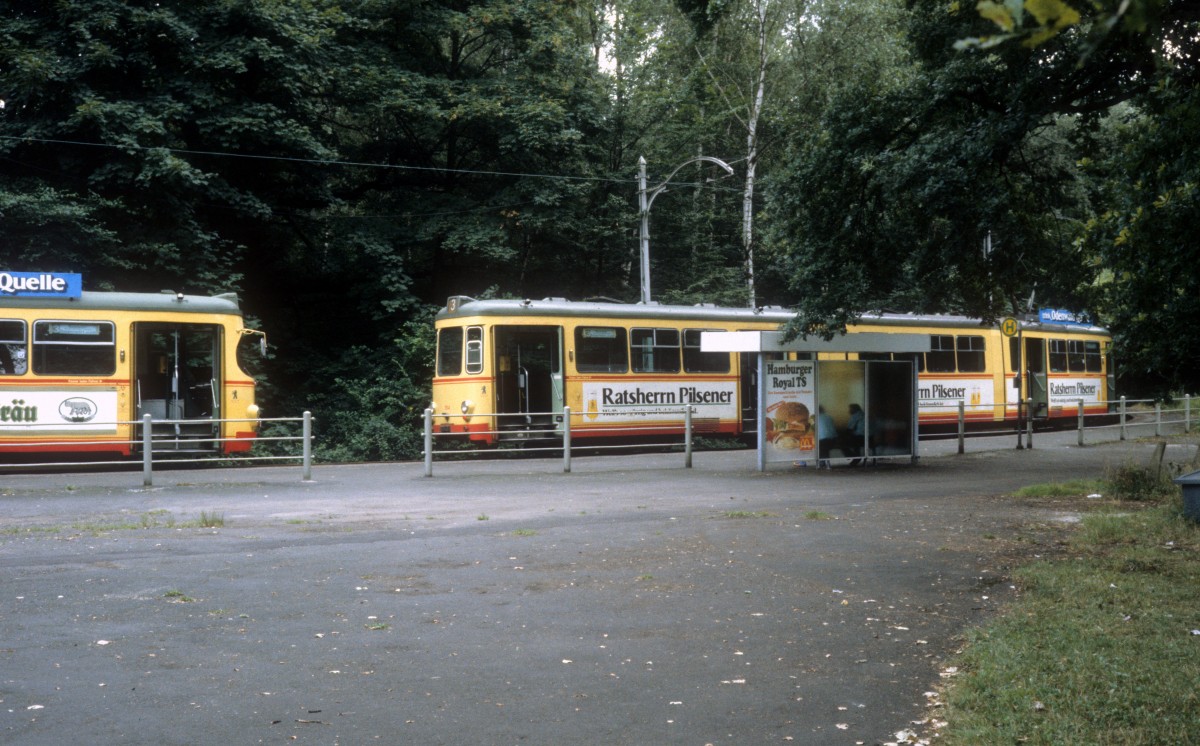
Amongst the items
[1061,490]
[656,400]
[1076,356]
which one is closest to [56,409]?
[656,400]

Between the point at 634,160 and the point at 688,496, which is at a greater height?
the point at 634,160

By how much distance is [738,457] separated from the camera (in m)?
24.8

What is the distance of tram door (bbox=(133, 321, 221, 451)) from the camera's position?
23.0 meters

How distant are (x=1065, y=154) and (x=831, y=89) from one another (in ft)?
A: 42.8

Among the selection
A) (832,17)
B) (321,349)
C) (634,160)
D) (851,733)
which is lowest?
(851,733)

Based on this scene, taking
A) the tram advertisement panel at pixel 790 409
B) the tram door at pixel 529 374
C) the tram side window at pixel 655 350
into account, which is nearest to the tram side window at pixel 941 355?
the tram side window at pixel 655 350

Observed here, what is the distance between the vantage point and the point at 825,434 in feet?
69.7

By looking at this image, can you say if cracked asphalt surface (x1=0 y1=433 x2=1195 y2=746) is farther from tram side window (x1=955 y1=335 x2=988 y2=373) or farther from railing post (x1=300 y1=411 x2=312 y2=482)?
tram side window (x1=955 y1=335 x2=988 y2=373)

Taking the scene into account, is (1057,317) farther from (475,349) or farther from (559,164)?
(475,349)

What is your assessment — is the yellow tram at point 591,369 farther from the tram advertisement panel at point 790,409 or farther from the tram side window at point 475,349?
the tram advertisement panel at point 790,409

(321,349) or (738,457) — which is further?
(321,349)

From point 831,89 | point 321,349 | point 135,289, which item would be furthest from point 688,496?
point 321,349

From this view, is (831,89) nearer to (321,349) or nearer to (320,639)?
(320,639)

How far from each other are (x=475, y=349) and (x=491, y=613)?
17.4 meters
